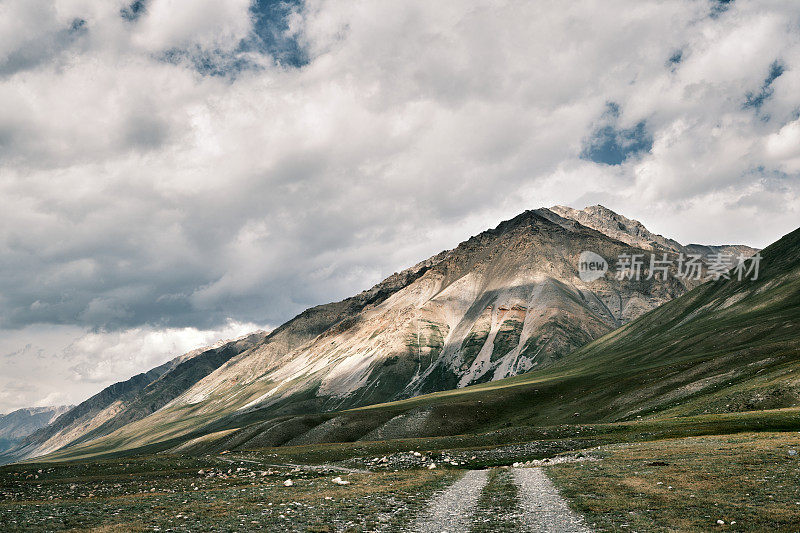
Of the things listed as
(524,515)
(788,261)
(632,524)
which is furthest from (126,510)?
(788,261)

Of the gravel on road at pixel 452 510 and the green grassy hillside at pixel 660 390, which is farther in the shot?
the green grassy hillside at pixel 660 390

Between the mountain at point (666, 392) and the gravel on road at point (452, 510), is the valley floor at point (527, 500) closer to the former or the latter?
the gravel on road at point (452, 510)

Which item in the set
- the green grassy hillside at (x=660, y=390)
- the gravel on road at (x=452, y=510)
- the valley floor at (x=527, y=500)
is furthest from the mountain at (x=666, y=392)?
the gravel on road at (x=452, y=510)

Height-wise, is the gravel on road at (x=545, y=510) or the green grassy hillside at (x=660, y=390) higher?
the gravel on road at (x=545, y=510)

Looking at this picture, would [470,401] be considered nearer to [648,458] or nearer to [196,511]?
[648,458]

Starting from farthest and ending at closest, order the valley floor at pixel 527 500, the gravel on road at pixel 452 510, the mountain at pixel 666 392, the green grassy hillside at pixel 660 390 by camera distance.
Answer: the green grassy hillside at pixel 660 390, the mountain at pixel 666 392, the gravel on road at pixel 452 510, the valley floor at pixel 527 500

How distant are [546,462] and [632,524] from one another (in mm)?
25705

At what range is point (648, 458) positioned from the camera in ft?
117

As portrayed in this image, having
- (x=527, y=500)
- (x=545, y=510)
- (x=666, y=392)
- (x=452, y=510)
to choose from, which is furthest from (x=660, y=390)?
(x=452, y=510)

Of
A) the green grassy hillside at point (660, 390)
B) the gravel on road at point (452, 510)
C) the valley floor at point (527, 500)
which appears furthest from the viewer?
the green grassy hillside at point (660, 390)

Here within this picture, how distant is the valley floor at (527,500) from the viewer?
64.0ft

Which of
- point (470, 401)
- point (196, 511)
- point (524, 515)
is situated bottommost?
point (470, 401)

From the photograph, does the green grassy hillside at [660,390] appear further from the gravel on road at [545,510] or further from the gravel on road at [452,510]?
the gravel on road at [452,510]

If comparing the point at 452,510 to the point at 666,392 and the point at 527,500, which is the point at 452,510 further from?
the point at 666,392
